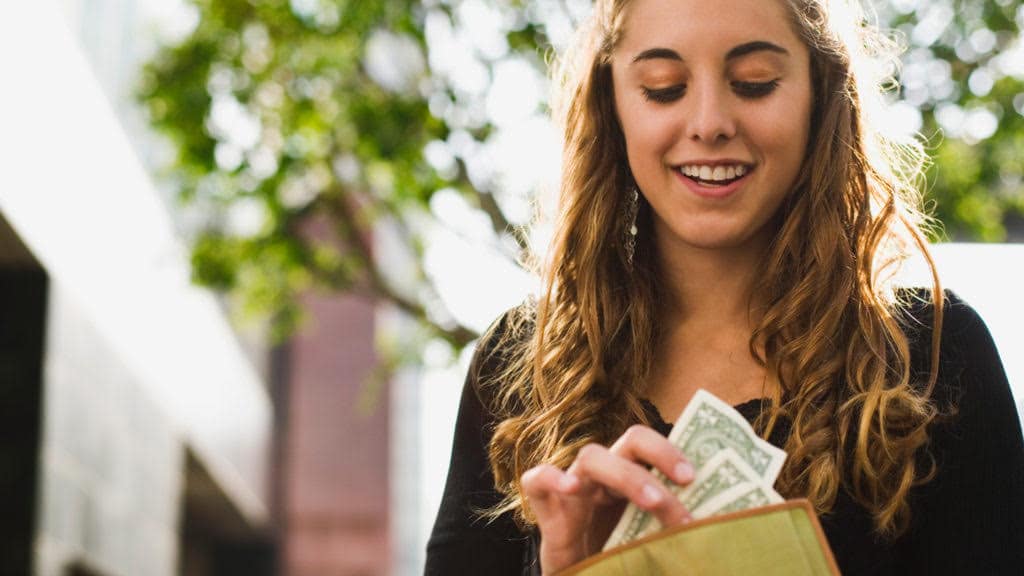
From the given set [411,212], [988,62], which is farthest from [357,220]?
[988,62]

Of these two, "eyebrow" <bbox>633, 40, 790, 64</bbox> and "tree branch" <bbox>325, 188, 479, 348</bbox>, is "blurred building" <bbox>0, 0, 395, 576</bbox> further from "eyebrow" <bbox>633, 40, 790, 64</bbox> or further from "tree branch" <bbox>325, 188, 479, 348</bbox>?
"eyebrow" <bbox>633, 40, 790, 64</bbox>

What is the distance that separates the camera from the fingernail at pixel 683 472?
6.19 ft

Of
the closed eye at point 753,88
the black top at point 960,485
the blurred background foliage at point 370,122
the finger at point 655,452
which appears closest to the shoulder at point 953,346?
the black top at point 960,485

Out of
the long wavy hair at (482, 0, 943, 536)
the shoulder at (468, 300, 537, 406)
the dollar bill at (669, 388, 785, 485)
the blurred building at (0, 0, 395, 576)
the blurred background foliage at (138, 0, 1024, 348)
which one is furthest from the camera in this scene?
the blurred building at (0, 0, 395, 576)

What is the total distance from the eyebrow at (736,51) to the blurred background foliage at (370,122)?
6.27m

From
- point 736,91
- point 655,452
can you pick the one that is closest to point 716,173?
point 736,91

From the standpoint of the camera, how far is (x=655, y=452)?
1.87 meters

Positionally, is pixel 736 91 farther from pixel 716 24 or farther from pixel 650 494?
pixel 650 494

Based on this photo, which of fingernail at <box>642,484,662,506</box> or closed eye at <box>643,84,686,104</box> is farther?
closed eye at <box>643,84,686,104</box>

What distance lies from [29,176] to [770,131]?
333 inches

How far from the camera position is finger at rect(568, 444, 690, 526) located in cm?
186

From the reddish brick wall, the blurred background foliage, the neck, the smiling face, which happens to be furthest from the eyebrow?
the reddish brick wall

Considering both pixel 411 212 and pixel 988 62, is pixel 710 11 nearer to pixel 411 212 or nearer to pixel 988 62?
pixel 988 62

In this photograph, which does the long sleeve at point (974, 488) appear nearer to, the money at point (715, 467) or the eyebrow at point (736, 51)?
the money at point (715, 467)
